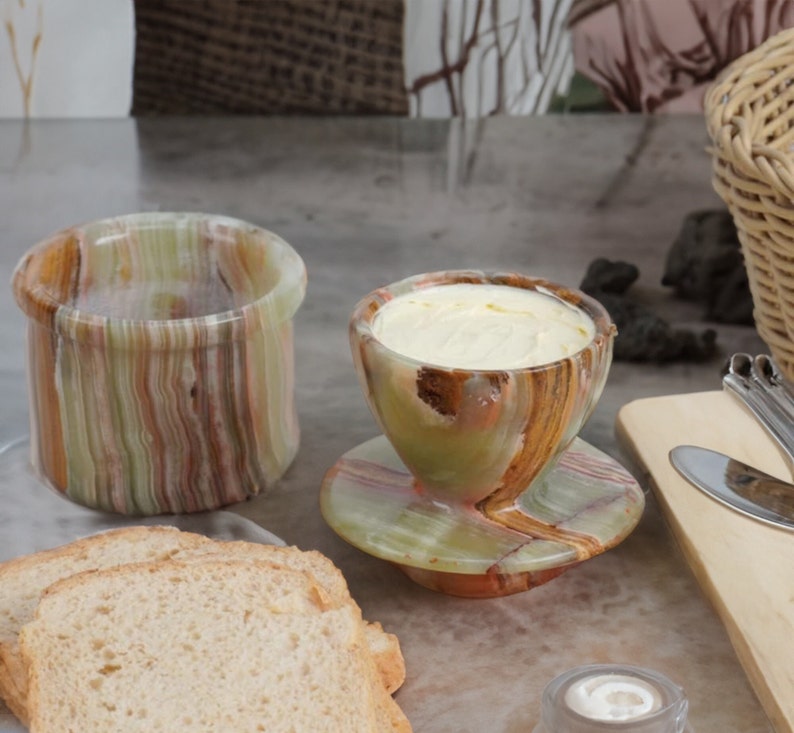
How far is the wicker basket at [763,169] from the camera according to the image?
2.90ft

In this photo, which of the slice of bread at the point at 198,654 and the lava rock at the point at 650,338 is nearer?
the slice of bread at the point at 198,654

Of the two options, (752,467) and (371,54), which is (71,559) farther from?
(371,54)

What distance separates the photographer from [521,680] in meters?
0.71

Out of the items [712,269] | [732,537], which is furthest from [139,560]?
[712,269]

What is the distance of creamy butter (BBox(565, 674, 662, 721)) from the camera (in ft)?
2.03

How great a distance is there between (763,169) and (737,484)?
0.72 feet

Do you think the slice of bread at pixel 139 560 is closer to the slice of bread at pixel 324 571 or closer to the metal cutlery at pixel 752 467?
the slice of bread at pixel 324 571

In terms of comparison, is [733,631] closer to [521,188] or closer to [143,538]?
[143,538]

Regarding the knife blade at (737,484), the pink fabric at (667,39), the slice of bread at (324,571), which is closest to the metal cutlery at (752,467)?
the knife blade at (737,484)

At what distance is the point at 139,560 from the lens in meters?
0.75

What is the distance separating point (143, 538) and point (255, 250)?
23 cm

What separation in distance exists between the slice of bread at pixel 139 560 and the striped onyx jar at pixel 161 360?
0.21ft

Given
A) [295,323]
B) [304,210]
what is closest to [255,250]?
[295,323]

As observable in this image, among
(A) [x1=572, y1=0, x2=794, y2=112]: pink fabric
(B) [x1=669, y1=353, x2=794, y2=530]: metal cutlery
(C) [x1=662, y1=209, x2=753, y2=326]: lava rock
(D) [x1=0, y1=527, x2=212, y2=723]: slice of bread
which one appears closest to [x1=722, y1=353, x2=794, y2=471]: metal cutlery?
(B) [x1=669, y1=353, x2=794, y2=530]: metal cutlery
